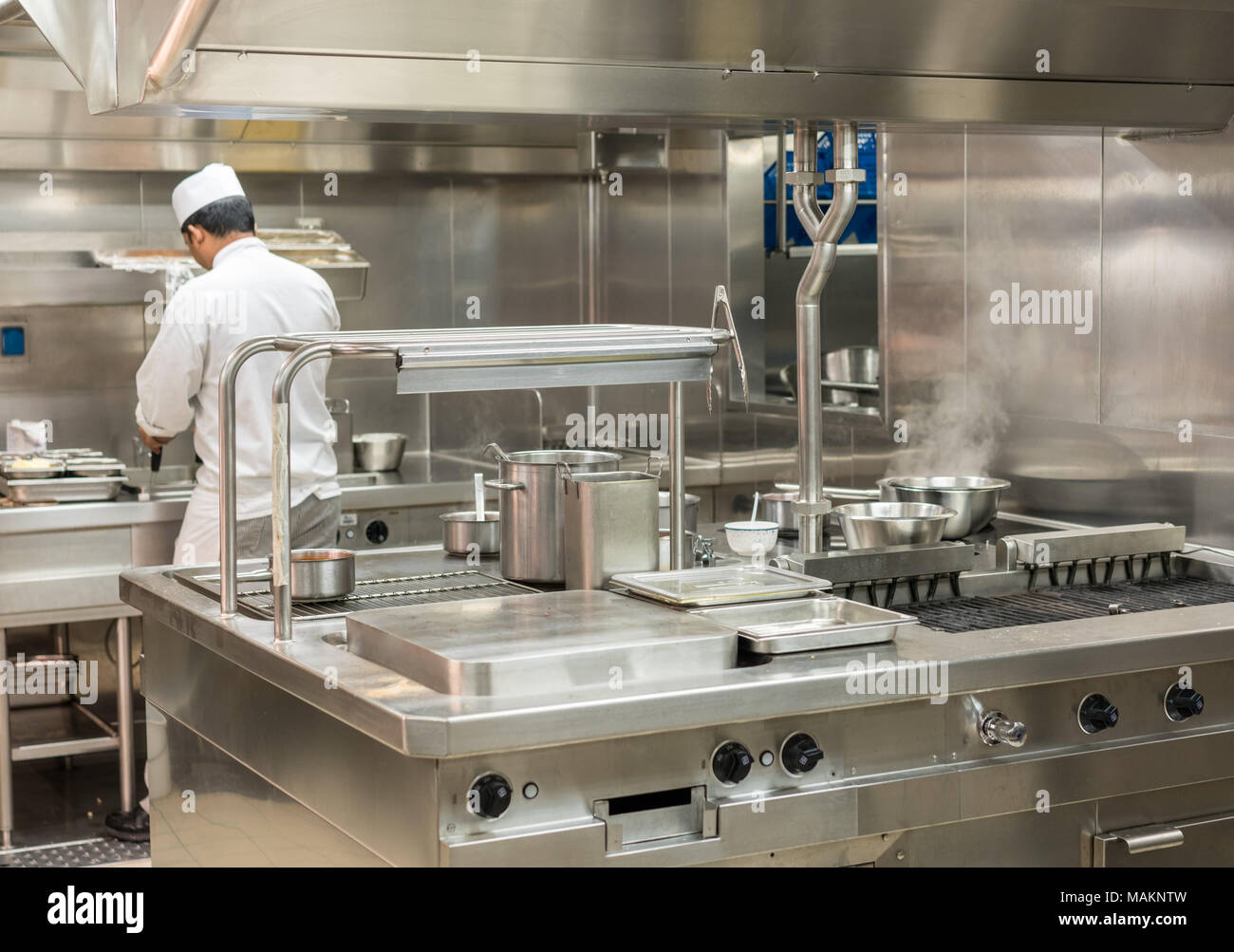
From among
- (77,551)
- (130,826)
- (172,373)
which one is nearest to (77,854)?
(130,826)

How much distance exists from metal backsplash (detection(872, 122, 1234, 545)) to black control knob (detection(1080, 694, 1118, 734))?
96 cm

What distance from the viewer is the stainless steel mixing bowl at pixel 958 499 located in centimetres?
322

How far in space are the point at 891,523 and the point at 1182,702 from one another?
0.63m

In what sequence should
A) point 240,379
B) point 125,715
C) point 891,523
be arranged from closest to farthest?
1. point 891,523
2. point 240,379
3. point 125,715

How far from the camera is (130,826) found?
4324 mm

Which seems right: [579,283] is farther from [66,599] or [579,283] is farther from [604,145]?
[66,599]

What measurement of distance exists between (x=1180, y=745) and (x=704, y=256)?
3129mm

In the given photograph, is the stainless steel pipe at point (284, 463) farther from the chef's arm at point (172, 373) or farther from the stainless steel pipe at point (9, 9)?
the stainless steel pipe at point (9, 9)

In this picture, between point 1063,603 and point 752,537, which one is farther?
point 752,537

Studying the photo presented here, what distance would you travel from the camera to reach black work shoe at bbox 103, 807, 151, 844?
4297mm

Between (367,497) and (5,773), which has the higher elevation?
(367,497)

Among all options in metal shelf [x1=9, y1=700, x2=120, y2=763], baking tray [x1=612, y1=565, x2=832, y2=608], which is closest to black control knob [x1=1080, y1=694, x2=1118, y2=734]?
baking tray [x1=612, y1=565, x2=832, y2=608]

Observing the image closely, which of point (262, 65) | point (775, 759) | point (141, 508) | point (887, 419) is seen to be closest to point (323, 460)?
point (141, 508)

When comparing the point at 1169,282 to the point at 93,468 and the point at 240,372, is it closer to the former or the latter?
the point at 240,372
